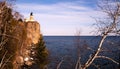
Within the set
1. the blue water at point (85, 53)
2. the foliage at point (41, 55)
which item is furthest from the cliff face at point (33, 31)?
the blue water at point (85, 53)

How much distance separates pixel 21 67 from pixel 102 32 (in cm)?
4442

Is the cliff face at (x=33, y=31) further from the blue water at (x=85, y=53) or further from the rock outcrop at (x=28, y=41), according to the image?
the blue water at (x=85, y=53)

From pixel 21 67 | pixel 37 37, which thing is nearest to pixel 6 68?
pixel 21 67

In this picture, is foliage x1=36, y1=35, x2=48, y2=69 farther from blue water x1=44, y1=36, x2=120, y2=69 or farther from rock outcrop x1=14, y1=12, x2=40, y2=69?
blue water x1=44, y1=36, x2=120, y2=69

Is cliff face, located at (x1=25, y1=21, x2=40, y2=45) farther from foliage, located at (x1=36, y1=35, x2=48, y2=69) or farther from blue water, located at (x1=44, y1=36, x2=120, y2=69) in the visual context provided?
blue water, located at (x1=44, y1=36, x2=120, y2=69)

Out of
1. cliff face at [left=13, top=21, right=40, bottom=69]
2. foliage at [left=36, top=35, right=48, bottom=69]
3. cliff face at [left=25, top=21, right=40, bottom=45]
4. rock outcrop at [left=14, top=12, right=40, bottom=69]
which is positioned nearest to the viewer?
cliff face at [left=13, top=21, right=40, bottom=69]

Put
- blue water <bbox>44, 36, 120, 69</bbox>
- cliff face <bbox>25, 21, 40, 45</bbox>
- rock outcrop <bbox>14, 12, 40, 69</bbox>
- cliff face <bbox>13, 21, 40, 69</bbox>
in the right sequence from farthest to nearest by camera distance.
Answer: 1. cliff face <bbox>25, 21, 40, 45</bbox>
2. rock outcrop <bbox>14, 12, 40, 69</bbox>
3. cliff face <bbox>13, 21, 40, 69</bbox>
4. blue water <bbox>44, 36, 120, 69</bbox>

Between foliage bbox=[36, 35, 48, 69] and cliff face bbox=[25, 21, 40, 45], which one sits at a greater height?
cliff face bbox=[25, 21, 40, 45]

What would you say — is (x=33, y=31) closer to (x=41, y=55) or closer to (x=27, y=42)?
(x=27, y=42)

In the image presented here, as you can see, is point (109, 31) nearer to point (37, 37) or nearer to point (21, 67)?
point (21, 67)

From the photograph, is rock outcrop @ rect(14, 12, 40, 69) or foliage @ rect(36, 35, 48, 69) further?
foliage @ rect(36, 35, 48, 69)

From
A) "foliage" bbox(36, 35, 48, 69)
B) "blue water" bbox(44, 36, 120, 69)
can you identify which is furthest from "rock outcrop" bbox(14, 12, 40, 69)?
"blue water" bbox(44, 36, 120, 69)

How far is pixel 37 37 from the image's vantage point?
2630 inches

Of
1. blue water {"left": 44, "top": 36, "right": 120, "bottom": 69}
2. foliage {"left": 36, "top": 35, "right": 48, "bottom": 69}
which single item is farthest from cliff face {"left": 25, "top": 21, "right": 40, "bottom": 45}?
blue water {"left": 44, "top": 36, "right": 120, "bottom": 69}
